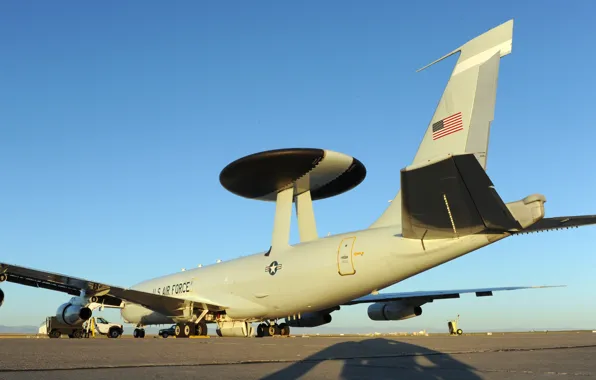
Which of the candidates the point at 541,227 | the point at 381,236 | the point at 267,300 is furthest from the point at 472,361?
the point at 267,300

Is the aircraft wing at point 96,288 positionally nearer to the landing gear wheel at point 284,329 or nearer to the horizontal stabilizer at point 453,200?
A: the landing gear wheel at point 284,329

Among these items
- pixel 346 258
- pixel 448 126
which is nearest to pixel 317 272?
pixel 346 258

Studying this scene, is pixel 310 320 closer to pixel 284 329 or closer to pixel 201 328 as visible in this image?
pixel 284 329

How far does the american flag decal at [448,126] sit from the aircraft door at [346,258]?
4.93 meters

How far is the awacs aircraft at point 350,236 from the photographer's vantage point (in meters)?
11.8

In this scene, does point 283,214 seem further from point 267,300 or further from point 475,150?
point 475,150

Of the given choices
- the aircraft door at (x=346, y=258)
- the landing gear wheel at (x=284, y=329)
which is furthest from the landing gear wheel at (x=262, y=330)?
the aircraft door at (x=346, y=258)

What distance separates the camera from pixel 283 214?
25.5 meters

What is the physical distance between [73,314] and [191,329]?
610cm

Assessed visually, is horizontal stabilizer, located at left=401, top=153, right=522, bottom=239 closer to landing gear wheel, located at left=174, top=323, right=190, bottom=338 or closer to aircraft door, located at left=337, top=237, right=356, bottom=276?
aircraft door, located at left=337, top=237, right=356, bottom=276

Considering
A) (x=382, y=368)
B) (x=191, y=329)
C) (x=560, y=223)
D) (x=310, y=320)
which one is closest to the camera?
(x=382, y=368)

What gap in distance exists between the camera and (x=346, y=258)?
18.7m

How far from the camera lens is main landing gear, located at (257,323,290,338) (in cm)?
2675

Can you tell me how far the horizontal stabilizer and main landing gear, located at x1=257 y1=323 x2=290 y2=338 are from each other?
14.7 meters
